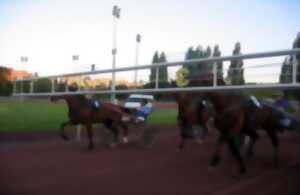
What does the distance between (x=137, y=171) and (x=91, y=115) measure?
308 cm

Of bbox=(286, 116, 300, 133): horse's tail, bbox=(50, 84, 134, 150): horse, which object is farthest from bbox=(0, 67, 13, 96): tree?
bbox=(286, 116, 300, 133): horse's tail

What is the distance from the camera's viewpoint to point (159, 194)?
4410 mm

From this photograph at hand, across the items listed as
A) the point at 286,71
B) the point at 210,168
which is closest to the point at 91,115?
the point at 210,168

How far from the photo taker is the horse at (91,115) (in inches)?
327

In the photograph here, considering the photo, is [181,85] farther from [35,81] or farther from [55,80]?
[35,81]

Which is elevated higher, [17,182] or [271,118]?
[271,118]

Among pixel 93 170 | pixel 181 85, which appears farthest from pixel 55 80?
pixel 181 85

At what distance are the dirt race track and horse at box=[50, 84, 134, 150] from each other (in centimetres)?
52

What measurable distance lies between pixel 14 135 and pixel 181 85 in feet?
18.6

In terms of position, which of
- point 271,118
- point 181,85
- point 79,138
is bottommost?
point 79,138

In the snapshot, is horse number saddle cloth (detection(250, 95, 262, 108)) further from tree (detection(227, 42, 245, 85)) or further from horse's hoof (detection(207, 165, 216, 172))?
horse's hoof (detection(207, 165, 216, 172))

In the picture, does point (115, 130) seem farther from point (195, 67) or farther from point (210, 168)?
point (195, 67)

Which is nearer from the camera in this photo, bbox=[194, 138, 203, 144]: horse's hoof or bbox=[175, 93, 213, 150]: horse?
bbox=[175, 93, 213, 150]: horse

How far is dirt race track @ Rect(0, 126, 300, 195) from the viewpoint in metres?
4.61
